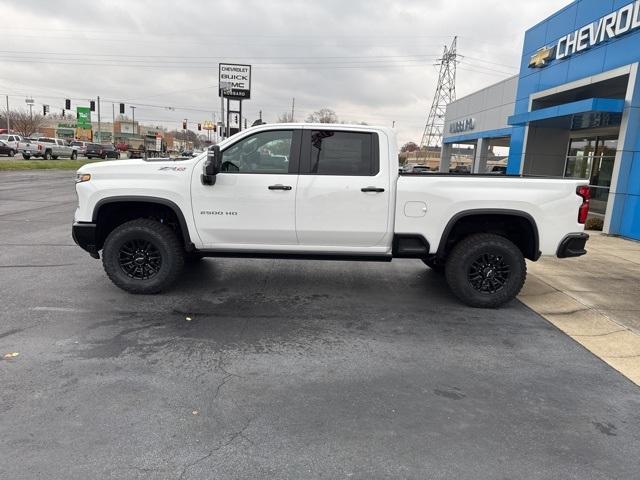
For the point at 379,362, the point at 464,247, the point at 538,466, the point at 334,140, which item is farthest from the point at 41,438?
the point at 464,247

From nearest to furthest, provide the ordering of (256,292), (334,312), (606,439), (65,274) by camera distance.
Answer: (606,439) < (334,312) < (256,292) < (65,274)

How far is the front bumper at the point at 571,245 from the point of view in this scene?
5.51m

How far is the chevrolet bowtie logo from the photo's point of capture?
1550cm

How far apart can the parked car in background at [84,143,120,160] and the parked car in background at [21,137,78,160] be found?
4.92 metres

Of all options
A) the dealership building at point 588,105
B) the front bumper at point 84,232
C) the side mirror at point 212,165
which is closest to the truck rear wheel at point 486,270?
the side mirror at point 212,165

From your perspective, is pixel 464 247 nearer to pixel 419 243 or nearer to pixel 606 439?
pixel 419 243

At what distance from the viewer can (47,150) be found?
43.2m

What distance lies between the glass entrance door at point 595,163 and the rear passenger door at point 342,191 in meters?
11.7

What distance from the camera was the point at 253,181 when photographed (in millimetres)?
5406

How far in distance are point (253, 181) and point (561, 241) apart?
11.7ft

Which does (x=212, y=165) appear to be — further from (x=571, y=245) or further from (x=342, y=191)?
(x=571, y=245)

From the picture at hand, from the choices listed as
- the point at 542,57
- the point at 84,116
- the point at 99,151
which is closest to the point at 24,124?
the point at 84,116

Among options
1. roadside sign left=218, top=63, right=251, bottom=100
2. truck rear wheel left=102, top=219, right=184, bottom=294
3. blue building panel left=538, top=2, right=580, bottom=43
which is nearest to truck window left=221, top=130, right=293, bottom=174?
→ truck rear wheel left=102, top=219, right=184, bottom=294

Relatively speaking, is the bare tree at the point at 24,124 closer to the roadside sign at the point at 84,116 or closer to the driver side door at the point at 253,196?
the roadside sign at the point at 84,116
